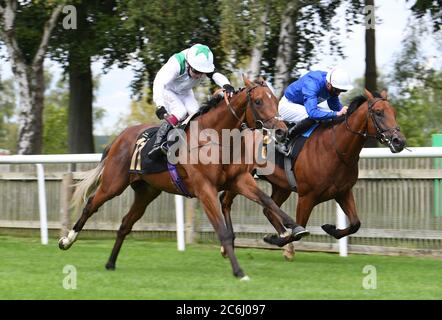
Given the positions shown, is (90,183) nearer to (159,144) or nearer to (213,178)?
(159,144)

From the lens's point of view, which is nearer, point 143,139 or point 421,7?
point 143,139

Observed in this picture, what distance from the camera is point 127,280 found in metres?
7.60

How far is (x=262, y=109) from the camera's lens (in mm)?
7594

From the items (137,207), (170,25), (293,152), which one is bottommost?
(137,207)

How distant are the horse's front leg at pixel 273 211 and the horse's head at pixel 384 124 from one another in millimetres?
1230

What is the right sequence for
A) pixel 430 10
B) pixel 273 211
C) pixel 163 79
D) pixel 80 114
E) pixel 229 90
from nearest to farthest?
pixel 273 211 < pixel 229 90 < pixel 163 79 < pixel 430 10 < pixel 80 114

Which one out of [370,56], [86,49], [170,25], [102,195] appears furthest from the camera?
[86,49]

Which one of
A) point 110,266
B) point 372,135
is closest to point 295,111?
point 372,135

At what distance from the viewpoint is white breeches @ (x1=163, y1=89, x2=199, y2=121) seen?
28.4ft

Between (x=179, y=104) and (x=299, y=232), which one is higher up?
(x=179, y=104)

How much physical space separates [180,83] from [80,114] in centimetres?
1165
